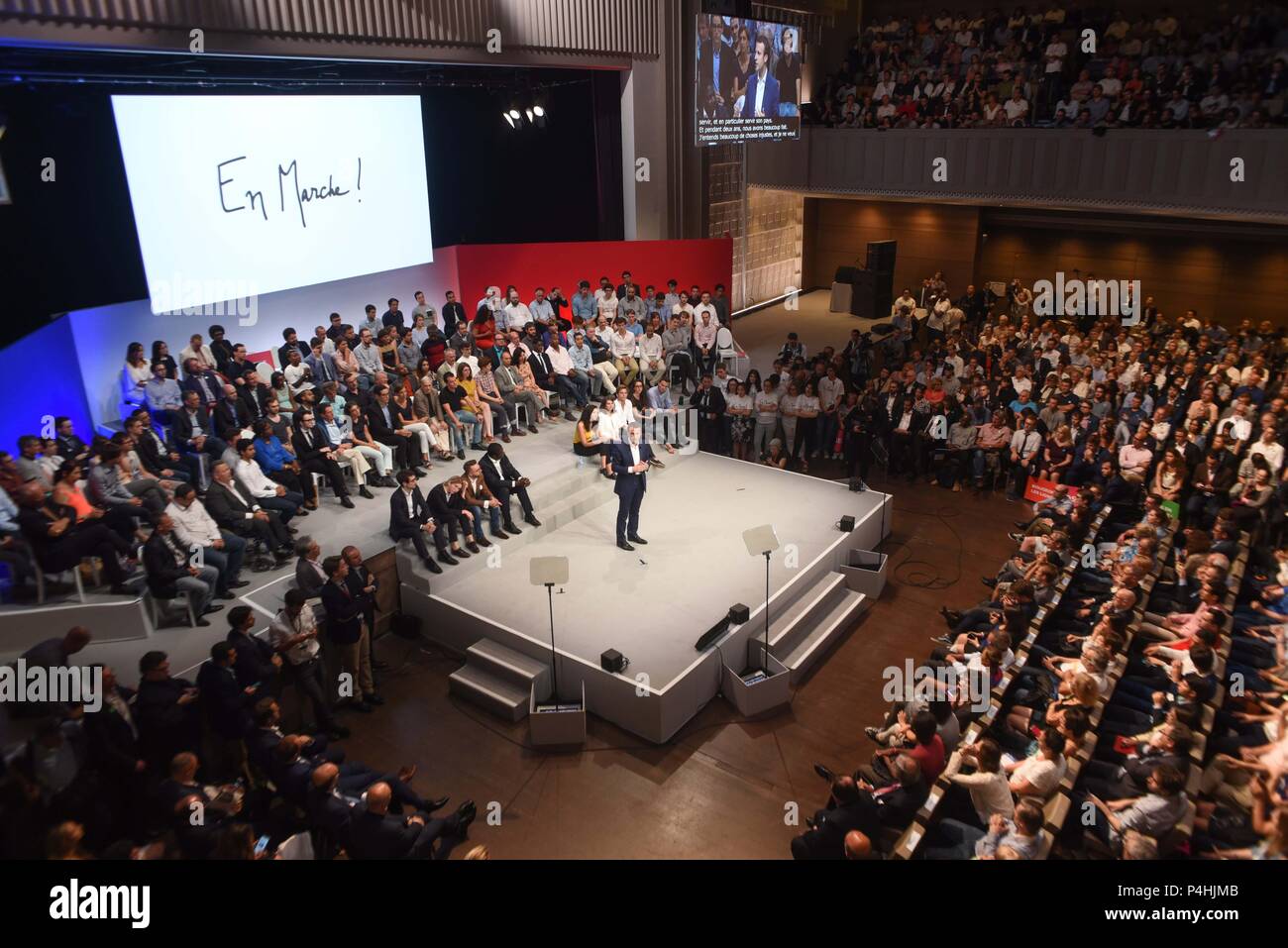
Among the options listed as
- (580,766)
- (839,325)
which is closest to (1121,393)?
(839,325)

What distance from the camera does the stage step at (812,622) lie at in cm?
749

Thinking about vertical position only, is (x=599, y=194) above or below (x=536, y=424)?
above

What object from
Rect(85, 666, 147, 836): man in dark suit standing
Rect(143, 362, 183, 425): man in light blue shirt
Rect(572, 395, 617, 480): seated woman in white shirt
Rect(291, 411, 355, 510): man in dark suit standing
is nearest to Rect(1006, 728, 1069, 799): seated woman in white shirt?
Rect(572, 395, 617, 480): seated woman in white shirt

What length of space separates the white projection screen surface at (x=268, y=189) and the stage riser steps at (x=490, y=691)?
552 centimetres

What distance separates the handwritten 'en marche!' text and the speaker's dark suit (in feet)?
17.5

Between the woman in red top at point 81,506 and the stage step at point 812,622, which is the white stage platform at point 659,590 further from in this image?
the woman in red top at point 81,506

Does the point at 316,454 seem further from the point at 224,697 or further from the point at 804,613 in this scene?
the point at 804,613

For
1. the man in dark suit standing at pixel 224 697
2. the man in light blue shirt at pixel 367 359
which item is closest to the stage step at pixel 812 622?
the man in dark suit standing at pixel 224 697

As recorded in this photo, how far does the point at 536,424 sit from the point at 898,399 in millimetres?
4674

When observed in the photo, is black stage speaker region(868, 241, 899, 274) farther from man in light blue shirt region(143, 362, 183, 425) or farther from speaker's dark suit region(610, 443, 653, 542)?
man in light blue shirt region(143, 362, 183, 425)

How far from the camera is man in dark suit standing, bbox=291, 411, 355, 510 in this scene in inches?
334

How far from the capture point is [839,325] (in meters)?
17.7

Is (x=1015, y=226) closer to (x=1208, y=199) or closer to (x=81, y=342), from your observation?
(x=1208, y=199)

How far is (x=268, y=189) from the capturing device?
33.3 feet
